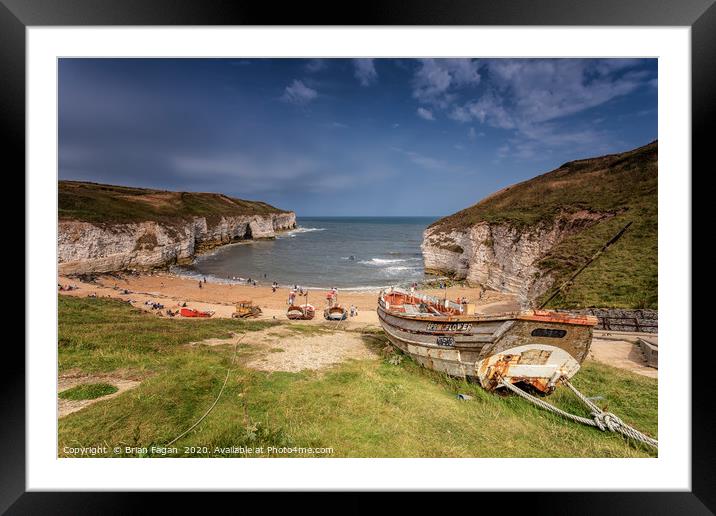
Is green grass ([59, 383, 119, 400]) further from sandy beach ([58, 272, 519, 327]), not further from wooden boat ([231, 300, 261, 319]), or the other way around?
sandy beach ([58, 272, 519, 327])

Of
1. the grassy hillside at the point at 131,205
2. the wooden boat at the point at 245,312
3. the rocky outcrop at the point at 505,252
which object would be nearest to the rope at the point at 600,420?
the rocky outcrop at the point at 505,252

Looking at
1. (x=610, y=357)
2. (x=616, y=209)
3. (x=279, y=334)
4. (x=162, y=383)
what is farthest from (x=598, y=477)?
(x=616, y=209)

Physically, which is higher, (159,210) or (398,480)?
(159,210)

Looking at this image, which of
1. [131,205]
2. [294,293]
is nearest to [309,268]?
[294,293]

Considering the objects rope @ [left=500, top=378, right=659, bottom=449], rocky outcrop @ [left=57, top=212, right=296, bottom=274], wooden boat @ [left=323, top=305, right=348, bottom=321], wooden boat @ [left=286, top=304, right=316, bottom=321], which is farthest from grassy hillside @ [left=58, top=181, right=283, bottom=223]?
wooden boat @ [left=323, top=305, right=348, bottom=321]

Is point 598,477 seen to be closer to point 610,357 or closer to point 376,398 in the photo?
point 376,398

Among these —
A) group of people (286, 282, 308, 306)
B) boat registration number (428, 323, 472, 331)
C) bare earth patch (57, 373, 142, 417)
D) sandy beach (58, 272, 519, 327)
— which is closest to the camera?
bare earth patch (57, 373, 142, 417)
